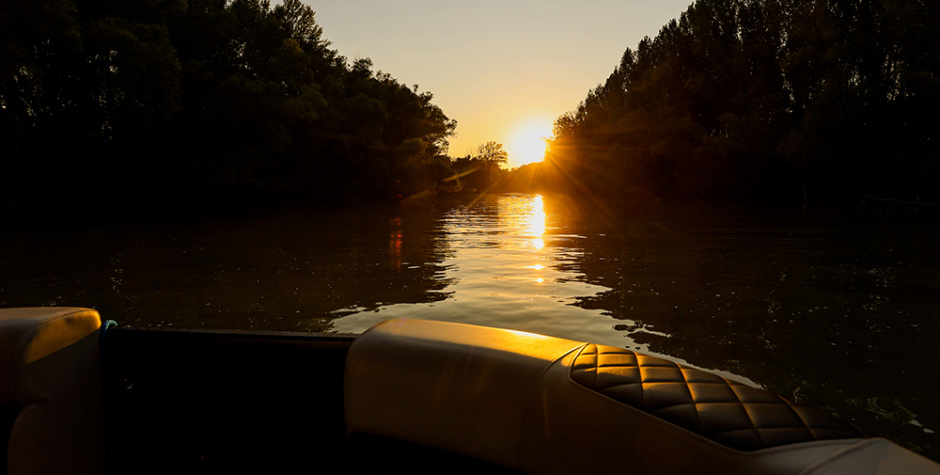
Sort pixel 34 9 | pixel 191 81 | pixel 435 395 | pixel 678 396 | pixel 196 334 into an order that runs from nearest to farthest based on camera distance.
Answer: pixel 678 396
pixel 435 395
pixel 196 334
pixel 34 9
pixel 191 81

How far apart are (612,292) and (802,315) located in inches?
97.4

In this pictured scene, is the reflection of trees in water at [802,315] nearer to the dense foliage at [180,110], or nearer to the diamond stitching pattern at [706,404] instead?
the diamond stitching pattern at [706,404]

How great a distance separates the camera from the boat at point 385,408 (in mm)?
1436

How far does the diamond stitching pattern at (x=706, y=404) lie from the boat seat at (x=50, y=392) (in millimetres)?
2100

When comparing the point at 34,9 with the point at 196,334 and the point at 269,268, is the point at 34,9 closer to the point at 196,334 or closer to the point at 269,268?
the point at 269,268

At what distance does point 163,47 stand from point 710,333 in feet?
101

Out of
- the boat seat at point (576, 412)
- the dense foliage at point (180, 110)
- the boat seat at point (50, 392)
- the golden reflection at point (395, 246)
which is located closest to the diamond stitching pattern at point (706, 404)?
the boat seat at point (576, 412)

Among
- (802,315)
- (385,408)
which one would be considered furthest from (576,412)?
(802,315)

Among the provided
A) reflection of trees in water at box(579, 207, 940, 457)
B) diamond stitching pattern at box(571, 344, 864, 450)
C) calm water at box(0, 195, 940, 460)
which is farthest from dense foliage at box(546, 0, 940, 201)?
diamond stitching pattern at box(571, 344, 864, 450)

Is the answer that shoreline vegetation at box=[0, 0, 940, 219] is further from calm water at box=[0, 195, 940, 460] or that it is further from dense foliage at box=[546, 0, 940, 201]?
calm water at box=[0, 195, 940, 460]

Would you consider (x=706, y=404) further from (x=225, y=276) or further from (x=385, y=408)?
(x=225, y=276)

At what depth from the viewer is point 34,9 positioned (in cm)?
2262

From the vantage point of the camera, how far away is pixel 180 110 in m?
34.2

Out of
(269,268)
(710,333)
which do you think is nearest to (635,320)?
(710,333)
